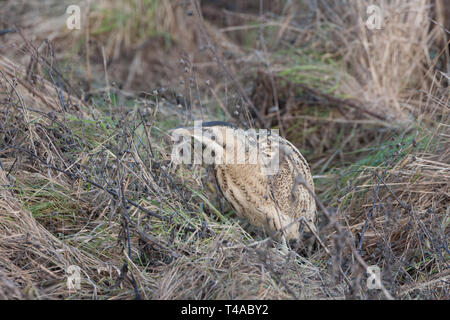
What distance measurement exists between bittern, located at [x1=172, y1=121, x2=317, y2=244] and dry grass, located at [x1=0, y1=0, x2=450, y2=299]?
0.53 feet

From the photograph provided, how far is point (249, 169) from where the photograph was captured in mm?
2807

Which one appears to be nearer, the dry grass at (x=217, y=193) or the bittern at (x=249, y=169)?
the dry grass at (x=217, y=193)

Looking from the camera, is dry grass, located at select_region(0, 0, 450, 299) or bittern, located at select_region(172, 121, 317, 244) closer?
dry grass, located at select_region(0, 0, 450, 299)

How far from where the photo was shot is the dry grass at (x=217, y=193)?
240cm

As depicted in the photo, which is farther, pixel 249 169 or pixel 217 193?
pixel 217 193

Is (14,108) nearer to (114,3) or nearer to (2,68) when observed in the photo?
(2,68)

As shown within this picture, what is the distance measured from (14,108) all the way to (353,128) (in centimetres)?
249

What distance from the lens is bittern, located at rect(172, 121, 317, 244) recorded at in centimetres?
265

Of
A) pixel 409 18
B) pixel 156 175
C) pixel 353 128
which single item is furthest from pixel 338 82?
pixel 156 175

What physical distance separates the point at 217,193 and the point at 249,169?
21.9 inches

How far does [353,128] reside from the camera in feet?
13.7

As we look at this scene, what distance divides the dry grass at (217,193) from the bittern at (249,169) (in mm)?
162

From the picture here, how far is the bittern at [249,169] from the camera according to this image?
8.71 feet
